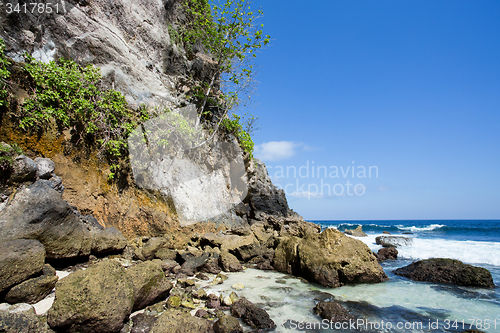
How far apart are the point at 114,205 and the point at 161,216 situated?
178 centimetres

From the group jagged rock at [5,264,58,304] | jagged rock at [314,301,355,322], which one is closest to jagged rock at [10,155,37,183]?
A: jagged rock at [5,264,58,304]

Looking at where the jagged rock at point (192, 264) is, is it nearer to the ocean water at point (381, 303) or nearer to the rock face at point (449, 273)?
the ocean water at point (381, 303)

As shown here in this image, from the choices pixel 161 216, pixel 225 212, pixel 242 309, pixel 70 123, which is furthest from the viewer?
pixel 225 212

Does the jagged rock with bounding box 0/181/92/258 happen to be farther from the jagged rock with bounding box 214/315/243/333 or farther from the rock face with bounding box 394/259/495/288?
A: the rock face with bounding box 394/259/495/288

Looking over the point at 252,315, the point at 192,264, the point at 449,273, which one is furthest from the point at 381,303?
the point at 192,264

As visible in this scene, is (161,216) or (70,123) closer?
(70,123)

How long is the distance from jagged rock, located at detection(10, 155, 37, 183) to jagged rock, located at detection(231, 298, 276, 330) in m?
5.46

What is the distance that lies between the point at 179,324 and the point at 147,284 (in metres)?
1.16

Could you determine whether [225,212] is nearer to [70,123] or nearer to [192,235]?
[192,235]

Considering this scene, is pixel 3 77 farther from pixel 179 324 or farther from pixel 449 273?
pixel 449 273

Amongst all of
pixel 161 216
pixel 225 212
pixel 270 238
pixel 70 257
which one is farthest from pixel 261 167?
pixel 70 257

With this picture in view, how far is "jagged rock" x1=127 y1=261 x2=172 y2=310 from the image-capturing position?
166 inches

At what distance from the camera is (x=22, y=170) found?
550 centimetres

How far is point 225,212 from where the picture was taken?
12.8 meters
